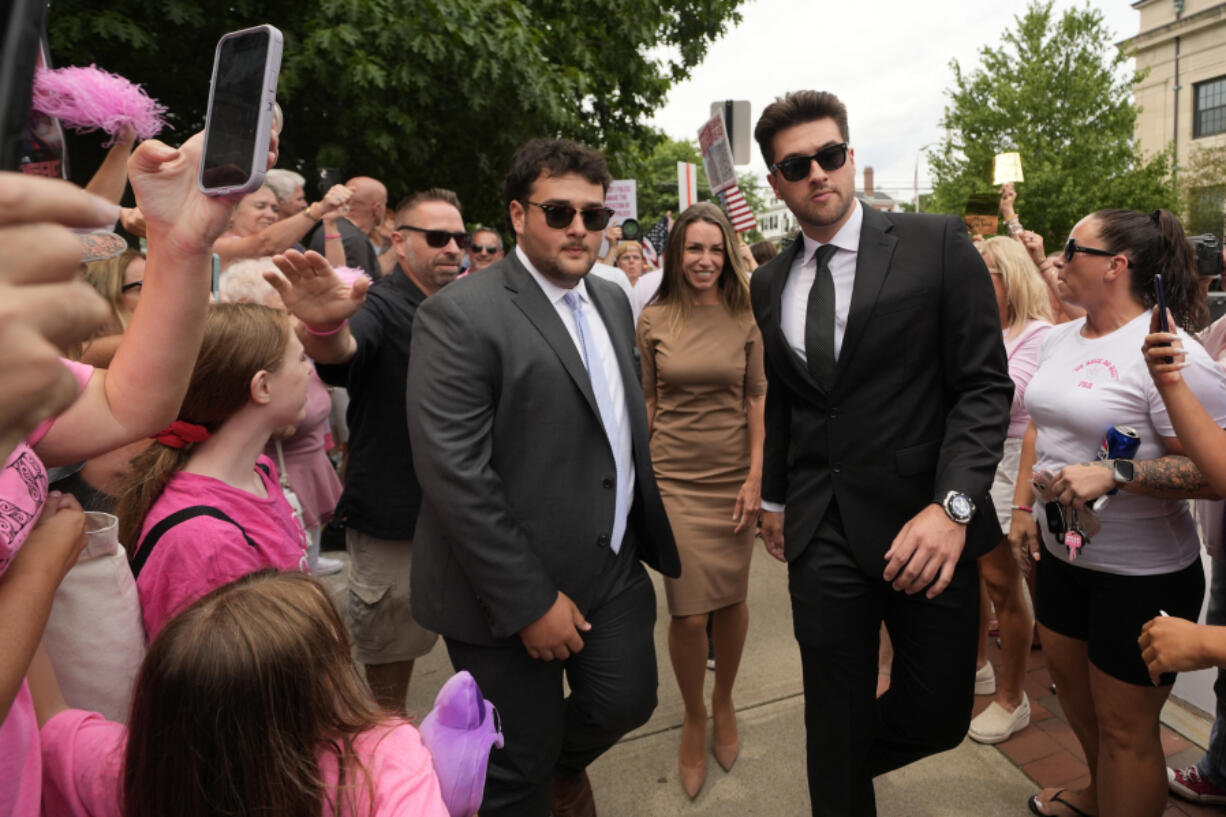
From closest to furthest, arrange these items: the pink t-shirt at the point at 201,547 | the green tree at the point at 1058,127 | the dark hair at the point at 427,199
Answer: the pink t-shirt at the point at 201,547, the dark hair at the point at 427,199, the green tree at the point at 1058,127

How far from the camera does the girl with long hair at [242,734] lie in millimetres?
1208

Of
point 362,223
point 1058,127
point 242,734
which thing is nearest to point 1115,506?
point 242,734

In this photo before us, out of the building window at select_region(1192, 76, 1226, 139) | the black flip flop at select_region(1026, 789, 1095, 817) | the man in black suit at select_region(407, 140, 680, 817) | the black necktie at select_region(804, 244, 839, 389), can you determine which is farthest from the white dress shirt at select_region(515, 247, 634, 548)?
the building window at select_region(1192, 76, 1226, 139)

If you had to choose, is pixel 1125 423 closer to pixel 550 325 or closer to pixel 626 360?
pixel 626 360

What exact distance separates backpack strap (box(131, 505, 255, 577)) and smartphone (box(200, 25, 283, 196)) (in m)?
0.91

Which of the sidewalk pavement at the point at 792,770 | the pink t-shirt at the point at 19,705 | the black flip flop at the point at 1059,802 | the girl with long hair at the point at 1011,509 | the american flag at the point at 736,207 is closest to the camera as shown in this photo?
the pink t-shirt at the point at 19,705

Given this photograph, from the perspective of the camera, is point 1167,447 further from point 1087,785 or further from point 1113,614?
point 1087,785

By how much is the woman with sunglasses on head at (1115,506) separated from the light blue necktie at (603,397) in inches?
52.7

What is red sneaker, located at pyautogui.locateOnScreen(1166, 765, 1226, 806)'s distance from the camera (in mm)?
2666

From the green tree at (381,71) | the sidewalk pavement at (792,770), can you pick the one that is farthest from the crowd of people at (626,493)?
the green tree at (381,71)

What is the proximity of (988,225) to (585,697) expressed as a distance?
13.4 ft

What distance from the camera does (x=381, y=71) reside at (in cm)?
630

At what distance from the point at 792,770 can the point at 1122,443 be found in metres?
1.73

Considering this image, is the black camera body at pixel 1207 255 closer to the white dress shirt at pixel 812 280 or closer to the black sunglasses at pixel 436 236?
the white dress shirt at pixel 812 280
